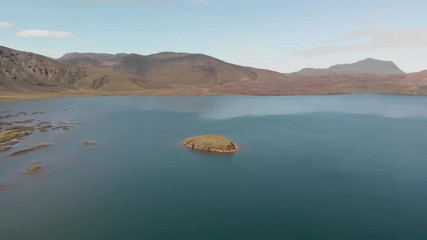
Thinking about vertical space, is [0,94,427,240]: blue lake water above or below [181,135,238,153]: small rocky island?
below

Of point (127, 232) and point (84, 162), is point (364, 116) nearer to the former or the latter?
point (84, 162)

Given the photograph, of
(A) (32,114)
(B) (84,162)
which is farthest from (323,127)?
(A) (32,114)

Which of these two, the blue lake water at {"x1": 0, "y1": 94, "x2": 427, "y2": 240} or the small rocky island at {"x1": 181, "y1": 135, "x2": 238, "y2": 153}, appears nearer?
the blue lake water at {"x1": 0, "y1": 94, "x2": 427, "y2": 240}

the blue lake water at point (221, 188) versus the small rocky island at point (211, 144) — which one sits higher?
the small rocky island at point (211, 144)

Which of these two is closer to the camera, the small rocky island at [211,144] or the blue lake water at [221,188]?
the blue lake water at [221,188]
